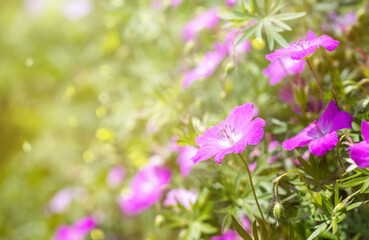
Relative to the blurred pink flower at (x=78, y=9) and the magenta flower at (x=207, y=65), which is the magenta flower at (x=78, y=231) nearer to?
the magenta flower at (x=207, y=65)

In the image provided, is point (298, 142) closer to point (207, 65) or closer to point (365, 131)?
point (365, 131)

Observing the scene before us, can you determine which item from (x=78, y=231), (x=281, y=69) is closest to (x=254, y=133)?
(x=281, y=69)

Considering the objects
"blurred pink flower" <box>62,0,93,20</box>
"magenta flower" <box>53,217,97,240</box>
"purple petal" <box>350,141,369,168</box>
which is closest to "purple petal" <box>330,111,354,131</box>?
"purple petal" <box>350,141,369,168</box>

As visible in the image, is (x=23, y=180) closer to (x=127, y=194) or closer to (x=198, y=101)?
(x=127, y=194)

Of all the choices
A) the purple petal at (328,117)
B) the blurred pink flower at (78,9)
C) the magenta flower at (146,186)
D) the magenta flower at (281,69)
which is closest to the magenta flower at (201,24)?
the magenta flower at (281,69)

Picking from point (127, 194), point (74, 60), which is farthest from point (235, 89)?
point (74, 60)

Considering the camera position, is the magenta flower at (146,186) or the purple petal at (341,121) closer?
the purple petal at (341,121)

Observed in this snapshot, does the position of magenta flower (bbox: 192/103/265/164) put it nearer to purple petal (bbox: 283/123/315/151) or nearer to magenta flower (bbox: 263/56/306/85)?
purple petal (bbox: 283/123/315/151)
